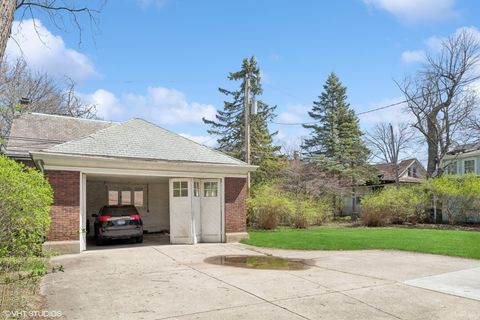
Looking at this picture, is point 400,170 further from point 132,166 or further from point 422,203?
point 132,166

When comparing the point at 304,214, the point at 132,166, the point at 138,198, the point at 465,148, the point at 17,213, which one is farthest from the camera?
the point at 465,148

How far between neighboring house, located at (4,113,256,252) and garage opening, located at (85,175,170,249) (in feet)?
9.87

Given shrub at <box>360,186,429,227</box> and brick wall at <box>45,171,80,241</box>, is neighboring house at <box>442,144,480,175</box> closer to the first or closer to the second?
shrub at <box>360,186,429,227</box>

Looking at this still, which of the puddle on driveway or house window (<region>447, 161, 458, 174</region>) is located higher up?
house window (<region>447, 161, 458, 174</region>)

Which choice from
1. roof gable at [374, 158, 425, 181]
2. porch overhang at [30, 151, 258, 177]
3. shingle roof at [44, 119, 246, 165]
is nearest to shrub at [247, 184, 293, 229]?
porch overhang at [30, 151, 258, 177]

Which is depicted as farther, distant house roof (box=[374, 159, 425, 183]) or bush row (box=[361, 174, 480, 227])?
distant house roof (box=[374, 159, 425, 183])

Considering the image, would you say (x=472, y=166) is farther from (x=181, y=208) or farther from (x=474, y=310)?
(x=474, y=310)

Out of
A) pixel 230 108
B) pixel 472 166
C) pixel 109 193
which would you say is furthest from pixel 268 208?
pixel 472 166

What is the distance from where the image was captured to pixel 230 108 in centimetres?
3434

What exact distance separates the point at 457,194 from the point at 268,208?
Answer: 11755mm

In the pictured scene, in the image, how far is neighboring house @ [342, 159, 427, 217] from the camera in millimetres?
35150

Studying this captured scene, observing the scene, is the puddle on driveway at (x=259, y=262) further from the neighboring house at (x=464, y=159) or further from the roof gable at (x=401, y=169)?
the roof gable at (x=401, y=169)

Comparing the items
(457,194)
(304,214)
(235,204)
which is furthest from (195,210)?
(457,194)

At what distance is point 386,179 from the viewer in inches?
1564
